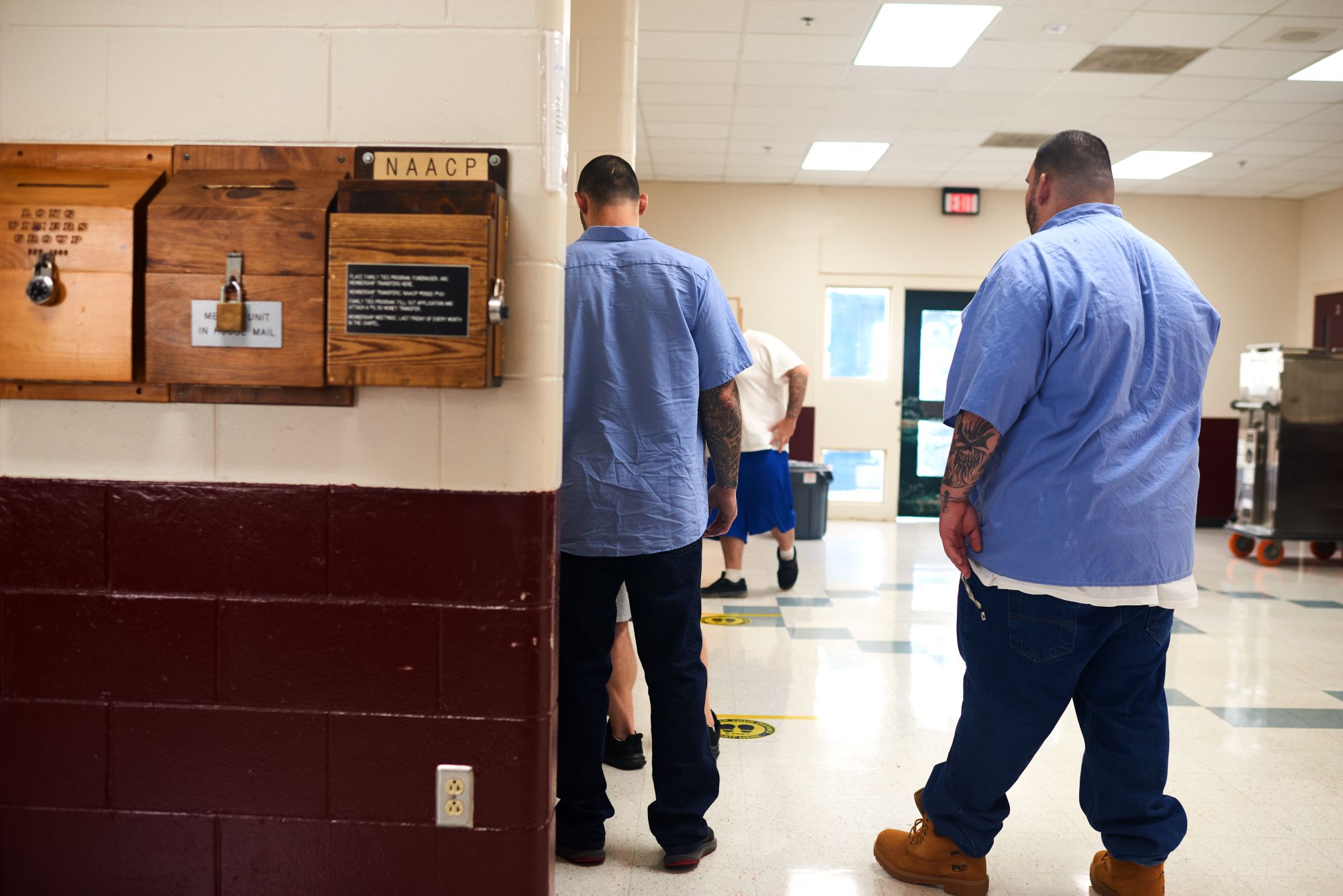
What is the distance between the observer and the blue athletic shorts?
508 centimetres

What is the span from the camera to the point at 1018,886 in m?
2.18

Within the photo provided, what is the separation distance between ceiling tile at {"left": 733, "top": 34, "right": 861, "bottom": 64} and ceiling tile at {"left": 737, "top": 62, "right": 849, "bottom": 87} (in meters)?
0.08

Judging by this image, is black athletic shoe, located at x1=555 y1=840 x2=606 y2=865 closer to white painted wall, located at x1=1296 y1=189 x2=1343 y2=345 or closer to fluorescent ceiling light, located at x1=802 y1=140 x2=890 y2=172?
fluorescent ceiling light, located at x1=802 y1=140 x2=890 y2=172

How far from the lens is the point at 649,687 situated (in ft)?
7.17

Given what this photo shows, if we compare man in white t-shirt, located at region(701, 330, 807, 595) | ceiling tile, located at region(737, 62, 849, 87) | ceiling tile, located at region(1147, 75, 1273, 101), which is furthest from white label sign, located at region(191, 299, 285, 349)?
ceiling tile, located at region(1147, 75, 1273, 101)

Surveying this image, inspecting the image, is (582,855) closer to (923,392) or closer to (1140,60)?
(1140,60)

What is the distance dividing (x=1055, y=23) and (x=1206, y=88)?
157 centimetres

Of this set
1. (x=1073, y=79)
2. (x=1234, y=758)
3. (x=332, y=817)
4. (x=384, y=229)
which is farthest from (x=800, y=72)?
(x=332, y=817)

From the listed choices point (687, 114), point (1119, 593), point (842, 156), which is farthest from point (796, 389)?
point (842, 156)

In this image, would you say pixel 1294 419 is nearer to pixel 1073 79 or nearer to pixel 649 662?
pixel 1073 79

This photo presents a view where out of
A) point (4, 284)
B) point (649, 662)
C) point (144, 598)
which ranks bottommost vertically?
point (649, 662)

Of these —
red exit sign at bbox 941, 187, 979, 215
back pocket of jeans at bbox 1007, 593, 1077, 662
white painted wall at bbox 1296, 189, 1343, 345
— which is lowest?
back pocket of jeans at bbox 1007, 593, 1077, 662

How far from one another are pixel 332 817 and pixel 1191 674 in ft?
11.0

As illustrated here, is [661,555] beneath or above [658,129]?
beneath
